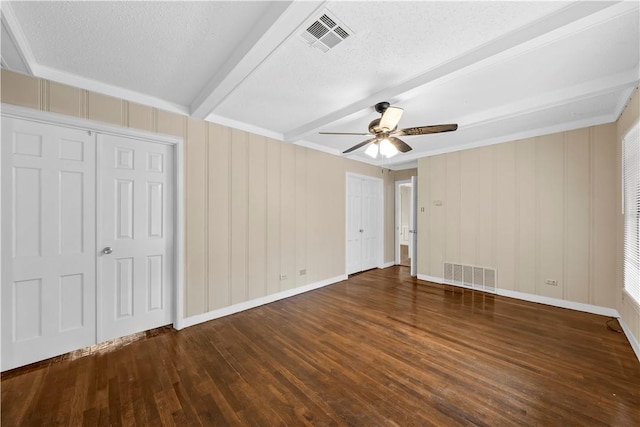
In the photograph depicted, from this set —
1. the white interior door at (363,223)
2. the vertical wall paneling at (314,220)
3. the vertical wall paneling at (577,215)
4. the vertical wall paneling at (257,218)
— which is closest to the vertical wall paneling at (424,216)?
the white interior door at (363,223)

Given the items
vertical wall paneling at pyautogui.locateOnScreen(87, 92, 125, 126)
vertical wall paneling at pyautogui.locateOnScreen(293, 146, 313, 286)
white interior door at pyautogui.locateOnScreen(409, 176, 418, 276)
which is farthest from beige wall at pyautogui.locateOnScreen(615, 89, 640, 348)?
vertical wall paneling at pyautogui.locateOnScreen(87, 92, 125, 126)

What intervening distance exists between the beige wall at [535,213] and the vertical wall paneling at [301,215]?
8.78ft

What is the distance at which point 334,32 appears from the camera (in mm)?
1771

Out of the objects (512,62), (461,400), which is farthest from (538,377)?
(512,62)

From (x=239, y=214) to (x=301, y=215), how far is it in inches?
46.0

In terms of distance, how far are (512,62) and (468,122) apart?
1.30 meters

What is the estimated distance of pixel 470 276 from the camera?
4488 mm

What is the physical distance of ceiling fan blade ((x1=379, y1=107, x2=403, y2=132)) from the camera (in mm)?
2357

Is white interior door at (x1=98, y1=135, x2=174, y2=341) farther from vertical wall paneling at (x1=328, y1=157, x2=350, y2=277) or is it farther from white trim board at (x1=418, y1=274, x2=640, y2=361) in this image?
white trim board at (x1=418, y1=274, x2=640, y2=361)

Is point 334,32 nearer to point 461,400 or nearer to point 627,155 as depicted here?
point 461,400

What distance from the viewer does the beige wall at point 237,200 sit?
2.52 m

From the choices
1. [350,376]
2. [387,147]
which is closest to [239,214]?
[387,147]

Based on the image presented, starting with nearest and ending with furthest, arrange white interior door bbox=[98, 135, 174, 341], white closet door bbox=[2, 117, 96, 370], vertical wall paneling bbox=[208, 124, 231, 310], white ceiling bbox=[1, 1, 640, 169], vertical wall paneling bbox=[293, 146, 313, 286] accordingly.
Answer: white ceiling bbox=[1, 1, 640, 169] < white closet door bbox=[2, 117, 96, 370] < white interior door bbox=[98, 135, 174, 341] < vertical wall paneling bbox=[208, 124, 231, 310] < vertical wall paneling bbox=[293, 146, 313, 286]

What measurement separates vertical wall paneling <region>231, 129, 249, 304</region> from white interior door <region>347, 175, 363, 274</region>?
2464mm
